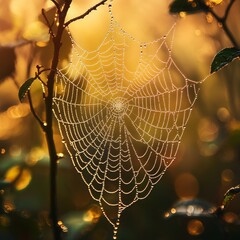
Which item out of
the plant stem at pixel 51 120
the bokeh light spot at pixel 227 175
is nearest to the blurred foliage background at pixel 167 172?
the bokeh light spot at pixel 227 175

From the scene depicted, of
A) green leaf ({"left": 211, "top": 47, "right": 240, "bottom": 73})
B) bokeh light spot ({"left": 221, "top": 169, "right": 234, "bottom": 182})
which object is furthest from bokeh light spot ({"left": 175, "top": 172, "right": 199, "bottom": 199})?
green leaf ({"left": 211, "top": 47, "right": 240, "bottom": 73})

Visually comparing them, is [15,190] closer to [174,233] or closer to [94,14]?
[174,233]

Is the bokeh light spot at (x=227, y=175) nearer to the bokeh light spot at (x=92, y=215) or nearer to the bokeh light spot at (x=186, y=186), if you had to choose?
the bokeh light spot at (x=186, y=186)

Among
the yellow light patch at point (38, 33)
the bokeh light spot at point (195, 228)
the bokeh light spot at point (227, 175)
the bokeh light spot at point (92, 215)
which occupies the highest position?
the yellow light patch at point (38, 33)

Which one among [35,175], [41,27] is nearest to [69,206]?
[35,175]

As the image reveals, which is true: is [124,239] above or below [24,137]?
below
